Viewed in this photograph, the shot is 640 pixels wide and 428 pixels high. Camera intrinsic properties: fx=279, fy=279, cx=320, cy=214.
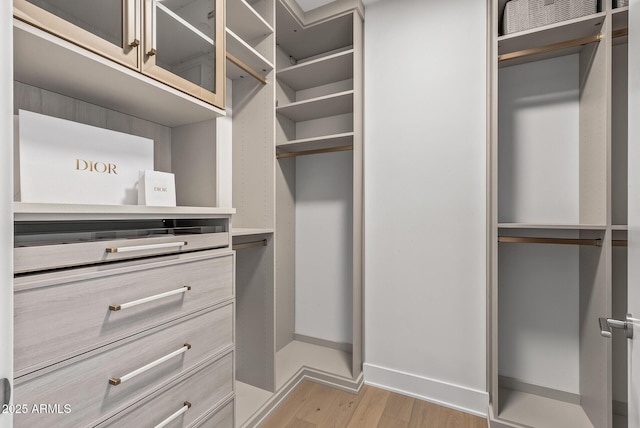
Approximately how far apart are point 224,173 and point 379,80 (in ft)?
4.06

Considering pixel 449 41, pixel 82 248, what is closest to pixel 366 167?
pixel 449 41

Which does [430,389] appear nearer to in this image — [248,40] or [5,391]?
[5,391]

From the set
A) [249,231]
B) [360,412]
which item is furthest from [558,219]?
[249,231]

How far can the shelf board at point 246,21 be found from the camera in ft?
4.90

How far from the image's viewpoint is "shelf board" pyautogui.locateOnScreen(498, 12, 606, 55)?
1.34 metres

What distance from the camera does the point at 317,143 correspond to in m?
2.04

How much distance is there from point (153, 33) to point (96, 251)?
0.76 meters

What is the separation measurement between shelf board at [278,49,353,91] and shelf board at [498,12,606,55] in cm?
92

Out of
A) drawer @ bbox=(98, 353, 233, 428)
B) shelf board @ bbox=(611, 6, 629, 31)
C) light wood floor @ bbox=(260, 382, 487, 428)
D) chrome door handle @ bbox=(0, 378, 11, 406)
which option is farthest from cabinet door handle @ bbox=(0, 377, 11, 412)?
shelf board @ bbox=(611, 6, 629, 31)

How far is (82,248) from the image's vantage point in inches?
30.1

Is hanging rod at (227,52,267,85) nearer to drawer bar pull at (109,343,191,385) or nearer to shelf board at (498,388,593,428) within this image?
drawer bar pull at (109,343,191,385)

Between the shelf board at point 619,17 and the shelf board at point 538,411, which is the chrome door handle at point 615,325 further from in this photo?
the shelf board at point 619,17

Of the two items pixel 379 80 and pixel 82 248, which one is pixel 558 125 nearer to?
pixel 379 80

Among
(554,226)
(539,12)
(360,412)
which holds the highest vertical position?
(539,12)
